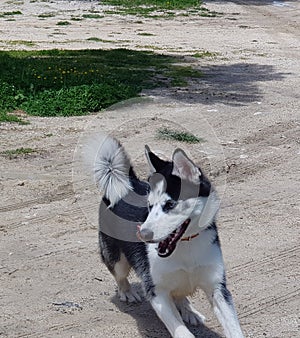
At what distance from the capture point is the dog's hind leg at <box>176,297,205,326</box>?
5258 millimetres

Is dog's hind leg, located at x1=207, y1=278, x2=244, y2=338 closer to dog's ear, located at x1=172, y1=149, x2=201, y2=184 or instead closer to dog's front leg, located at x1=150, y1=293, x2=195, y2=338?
dog's front leg, located at x1=150, y1=293, x2=195, y2=338

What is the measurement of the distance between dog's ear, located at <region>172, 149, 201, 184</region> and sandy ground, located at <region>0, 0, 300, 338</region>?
3.91ft

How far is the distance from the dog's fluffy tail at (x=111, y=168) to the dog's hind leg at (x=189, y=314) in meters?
0.73

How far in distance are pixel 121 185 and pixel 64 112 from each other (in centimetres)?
574

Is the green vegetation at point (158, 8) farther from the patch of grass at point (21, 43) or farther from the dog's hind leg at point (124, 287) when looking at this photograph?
the dog's hind leg at point (124, 287)

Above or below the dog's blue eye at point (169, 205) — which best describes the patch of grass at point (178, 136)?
below

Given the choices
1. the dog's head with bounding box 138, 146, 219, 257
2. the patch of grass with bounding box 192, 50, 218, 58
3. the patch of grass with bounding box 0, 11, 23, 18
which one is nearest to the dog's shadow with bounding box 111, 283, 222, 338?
the dog's head with bounding box 138, 146, 219, 257

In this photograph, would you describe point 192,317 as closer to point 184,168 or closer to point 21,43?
point 184,168

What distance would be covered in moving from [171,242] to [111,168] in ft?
2.58

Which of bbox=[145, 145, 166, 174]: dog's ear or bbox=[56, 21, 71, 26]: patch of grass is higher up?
bbox=[145, 145, 166, 174]: dog's ear

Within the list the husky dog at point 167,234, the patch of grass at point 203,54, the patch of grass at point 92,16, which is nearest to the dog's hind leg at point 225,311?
the husky dog at point 167,234

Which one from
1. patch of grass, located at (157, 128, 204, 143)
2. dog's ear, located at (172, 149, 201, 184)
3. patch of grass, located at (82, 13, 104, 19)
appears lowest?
patch of grass, located at (82, 13, 104, 19)

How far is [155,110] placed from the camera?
11000mm

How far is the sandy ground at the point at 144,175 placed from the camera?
→ 5.43 meters
